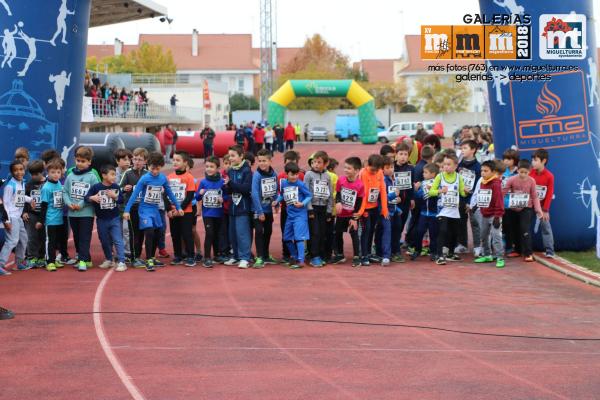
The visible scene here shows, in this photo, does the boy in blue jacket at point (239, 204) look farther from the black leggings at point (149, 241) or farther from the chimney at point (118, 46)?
the chimney at point (118, 46)

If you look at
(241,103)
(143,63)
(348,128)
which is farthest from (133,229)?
(241,103)

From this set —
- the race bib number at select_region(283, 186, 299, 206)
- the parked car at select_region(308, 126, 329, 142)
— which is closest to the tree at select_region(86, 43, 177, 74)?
the parked car at select_region(308, 126, 329, 142)

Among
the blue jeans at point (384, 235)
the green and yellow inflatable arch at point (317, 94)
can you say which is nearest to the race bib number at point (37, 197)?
the blue jeans at point (384, 235)

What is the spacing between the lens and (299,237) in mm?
14430

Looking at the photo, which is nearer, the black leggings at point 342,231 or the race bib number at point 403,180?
the black leggings at point 342,231

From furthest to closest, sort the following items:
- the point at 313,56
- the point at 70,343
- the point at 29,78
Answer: the point at 313,56 < the point at 29,78 < the point at 70,343

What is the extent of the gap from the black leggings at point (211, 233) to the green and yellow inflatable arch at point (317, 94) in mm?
42558

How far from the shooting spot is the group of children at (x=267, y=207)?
46.1 feet

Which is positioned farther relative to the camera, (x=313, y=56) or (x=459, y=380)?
(x=313, y=56)

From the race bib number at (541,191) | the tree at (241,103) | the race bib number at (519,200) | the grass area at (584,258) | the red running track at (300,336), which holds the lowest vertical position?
the red running track at (300,336)

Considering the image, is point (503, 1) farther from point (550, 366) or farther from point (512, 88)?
point (550, 366)

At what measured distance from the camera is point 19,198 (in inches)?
539

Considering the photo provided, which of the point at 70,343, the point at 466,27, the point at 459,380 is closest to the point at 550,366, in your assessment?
the point at 459,380

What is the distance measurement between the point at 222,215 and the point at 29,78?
3.95 meters
